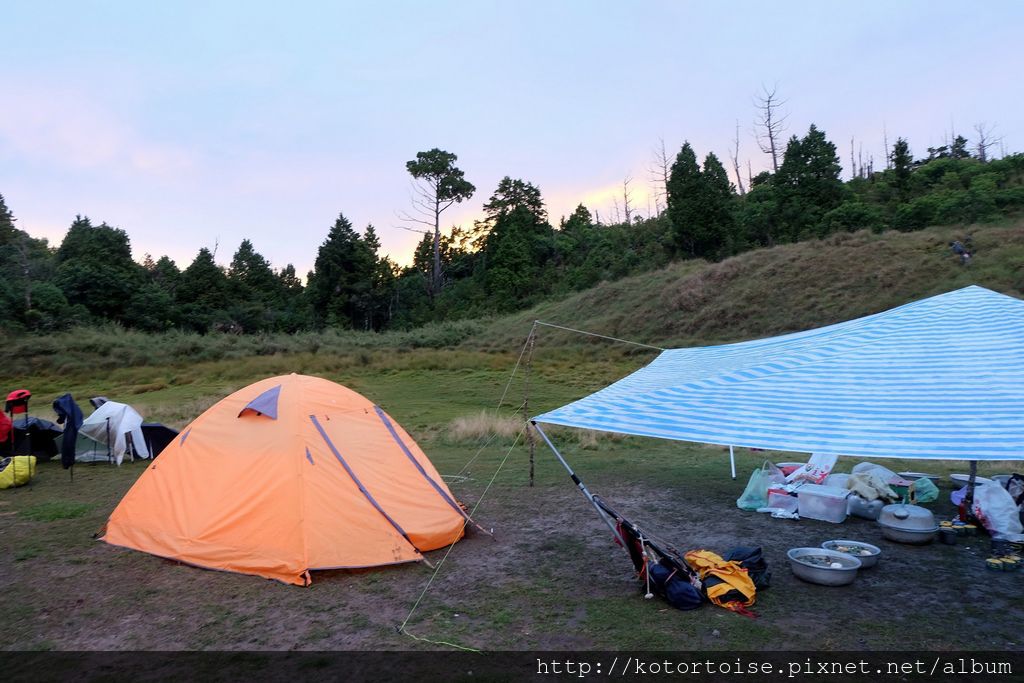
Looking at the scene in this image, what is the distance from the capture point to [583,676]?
14.8 ft

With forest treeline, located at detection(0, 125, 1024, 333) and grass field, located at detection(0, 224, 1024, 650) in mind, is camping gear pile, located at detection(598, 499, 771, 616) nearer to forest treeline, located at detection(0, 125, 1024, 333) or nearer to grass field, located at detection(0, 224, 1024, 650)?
grass field, located at detection(0, 224, 1024, 650)

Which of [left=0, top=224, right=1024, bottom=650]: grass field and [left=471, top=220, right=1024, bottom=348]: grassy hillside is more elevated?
[left=471, top=220, right=1024, bottom=348]: grassy hillside

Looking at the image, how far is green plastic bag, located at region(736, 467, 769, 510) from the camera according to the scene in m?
8.69

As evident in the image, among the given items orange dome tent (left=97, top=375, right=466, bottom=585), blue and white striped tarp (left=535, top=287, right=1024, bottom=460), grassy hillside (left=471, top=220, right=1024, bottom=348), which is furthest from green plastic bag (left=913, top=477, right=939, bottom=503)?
grassy hillside (left=471, top=220, right=1024, bottom=348)

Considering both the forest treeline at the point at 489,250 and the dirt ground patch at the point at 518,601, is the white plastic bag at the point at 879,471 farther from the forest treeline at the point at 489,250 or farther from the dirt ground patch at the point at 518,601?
the forest treeline at the point at 489,250

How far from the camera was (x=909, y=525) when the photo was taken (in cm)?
710

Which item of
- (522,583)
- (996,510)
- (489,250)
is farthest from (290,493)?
(489,250)

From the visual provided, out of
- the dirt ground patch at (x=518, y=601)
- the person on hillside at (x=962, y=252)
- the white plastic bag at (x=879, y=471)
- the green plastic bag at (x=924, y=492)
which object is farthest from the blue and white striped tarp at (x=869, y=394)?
the person on hillside at (x=962, y=252)

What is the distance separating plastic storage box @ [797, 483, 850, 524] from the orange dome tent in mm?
4204

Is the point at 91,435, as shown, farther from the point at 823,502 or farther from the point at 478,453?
the point at 823,502

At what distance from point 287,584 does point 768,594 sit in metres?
4.34

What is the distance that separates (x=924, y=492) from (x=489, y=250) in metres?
46.2

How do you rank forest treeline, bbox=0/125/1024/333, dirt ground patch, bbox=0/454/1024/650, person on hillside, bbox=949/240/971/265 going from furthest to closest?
forest treeline, bbox=0/125/1024/333 < person on hillside, bbox=949/240/971/265 < dirt ground patch, bbox=0/454/1024/650

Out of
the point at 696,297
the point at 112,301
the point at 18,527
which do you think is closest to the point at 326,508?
the point at 18,527
